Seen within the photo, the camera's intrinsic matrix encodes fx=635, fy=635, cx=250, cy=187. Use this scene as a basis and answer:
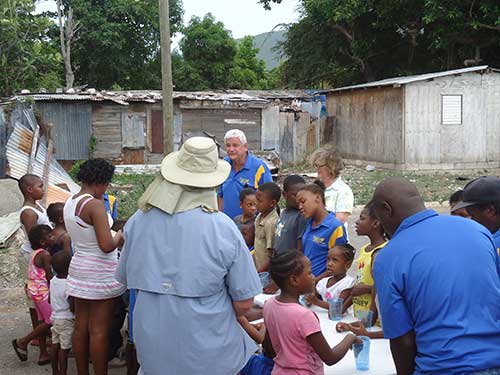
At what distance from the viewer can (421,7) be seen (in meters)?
24.9

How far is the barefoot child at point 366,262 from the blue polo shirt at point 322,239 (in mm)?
282

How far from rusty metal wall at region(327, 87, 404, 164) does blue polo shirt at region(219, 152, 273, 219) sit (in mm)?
14497

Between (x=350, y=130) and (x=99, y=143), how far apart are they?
8.94m

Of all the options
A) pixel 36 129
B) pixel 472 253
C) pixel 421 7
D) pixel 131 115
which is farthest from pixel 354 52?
pixel 472 253

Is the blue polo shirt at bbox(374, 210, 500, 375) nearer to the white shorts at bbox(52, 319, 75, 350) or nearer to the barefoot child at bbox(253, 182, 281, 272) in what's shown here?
the barefoot child at bbox(253, 182, 281, 272)

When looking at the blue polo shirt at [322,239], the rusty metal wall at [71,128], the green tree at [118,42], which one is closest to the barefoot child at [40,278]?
the blue polo shirt at [322,239]

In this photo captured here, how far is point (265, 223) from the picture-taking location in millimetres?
5082

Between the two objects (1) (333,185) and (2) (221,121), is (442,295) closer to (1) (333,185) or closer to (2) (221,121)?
(1) (333,185)

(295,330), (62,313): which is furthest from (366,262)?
(62,313)

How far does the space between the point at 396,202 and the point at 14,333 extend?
4.83m

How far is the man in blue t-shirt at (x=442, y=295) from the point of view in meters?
2.29

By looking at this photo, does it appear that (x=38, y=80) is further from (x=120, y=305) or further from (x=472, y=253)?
(x=472, y=253)

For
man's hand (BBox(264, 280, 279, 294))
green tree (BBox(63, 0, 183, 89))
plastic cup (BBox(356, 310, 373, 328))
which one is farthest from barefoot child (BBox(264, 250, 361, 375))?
green tree (BBox(63, 0, 183, 89))

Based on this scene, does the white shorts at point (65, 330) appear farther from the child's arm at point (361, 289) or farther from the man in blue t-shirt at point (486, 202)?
the man in blue t-shirt at point (486, 202)
